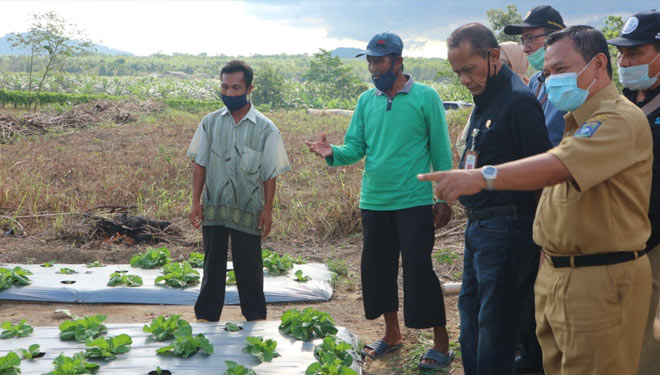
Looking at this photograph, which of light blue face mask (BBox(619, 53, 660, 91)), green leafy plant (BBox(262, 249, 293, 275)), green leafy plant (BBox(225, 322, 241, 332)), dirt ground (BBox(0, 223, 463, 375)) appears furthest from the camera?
green leafy plant (BBox(262, 249, 293, 275))

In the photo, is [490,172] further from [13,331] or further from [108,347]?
[13,331]

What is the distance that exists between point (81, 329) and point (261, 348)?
1.18 meters

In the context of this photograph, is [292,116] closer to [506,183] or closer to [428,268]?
[428,268]

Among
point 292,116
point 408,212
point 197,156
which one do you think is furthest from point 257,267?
point 292,116

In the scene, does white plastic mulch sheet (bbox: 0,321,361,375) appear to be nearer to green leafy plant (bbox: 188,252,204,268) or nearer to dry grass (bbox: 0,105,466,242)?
green leafy plant (bbox: 188,252,204,268)

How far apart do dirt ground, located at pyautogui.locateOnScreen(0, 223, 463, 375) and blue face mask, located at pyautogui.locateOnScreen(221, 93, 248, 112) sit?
68.3 inches

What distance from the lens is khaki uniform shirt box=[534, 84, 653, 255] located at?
189 cm

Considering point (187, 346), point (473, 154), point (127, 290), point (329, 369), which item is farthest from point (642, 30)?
point (127, 290)

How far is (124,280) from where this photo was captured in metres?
5.16

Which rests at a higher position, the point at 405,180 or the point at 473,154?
the point at 473,154

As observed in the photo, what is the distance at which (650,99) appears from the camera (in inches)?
107

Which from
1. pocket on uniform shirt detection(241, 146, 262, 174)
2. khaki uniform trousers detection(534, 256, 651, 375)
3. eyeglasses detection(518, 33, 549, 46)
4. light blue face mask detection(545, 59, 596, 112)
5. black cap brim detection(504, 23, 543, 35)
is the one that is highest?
black cap brim detection(504, 23, 543, 35)

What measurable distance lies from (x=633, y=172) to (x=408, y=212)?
171 centimetres

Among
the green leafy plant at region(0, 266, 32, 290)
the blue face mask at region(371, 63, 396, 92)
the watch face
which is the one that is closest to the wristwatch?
the watch face
